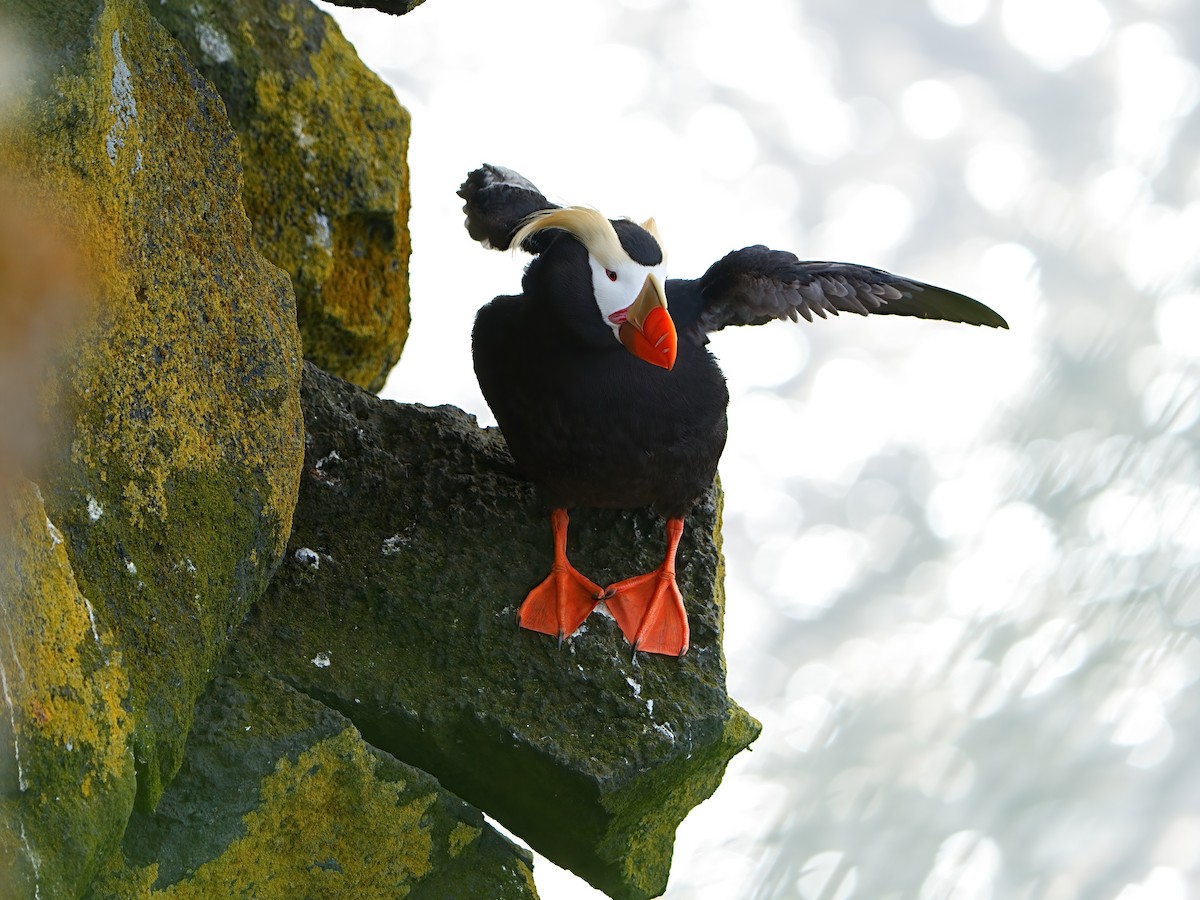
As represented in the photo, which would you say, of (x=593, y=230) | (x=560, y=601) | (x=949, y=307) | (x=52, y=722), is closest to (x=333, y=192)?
(x=593, y=230)

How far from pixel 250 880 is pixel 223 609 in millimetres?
614

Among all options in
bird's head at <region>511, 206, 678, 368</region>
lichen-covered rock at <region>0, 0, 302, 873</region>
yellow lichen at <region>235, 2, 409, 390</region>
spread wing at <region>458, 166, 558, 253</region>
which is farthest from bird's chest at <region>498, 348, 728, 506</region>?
yellow lichen at <region>235, 2, 409, 390</region>

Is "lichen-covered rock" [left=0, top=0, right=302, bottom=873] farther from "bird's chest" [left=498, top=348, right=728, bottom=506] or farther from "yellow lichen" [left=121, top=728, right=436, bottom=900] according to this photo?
"bird's chest" [left=498, top=348, right=728, bottom=506]

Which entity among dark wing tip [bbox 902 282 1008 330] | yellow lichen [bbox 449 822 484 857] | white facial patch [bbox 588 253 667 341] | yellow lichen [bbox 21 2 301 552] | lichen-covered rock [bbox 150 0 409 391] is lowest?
yellow lichen [bbox 449 822 484 857]

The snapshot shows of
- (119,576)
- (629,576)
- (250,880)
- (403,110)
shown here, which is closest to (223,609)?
(119,576)

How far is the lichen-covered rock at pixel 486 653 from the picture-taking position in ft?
11.0

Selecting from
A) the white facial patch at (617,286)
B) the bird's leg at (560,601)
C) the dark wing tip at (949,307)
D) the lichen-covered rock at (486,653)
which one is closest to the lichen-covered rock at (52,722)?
the lichen-covered rock at (486,653)

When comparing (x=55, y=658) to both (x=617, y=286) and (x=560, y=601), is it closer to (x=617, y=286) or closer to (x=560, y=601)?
(x=560, y=601)

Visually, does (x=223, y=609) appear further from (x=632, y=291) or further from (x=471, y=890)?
(x=632, y=291)

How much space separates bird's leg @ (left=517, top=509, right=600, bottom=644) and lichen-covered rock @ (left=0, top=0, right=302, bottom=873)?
69cm

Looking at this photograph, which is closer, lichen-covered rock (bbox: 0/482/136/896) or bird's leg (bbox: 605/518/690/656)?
lichen-covered rock (bbox: 0/482/136/896)

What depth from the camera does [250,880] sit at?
309 cm

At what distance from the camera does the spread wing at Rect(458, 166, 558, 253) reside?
408 centimetres

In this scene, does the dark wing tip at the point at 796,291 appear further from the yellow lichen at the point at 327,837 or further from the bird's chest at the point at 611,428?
the yellow lichen at the point at 327,837
